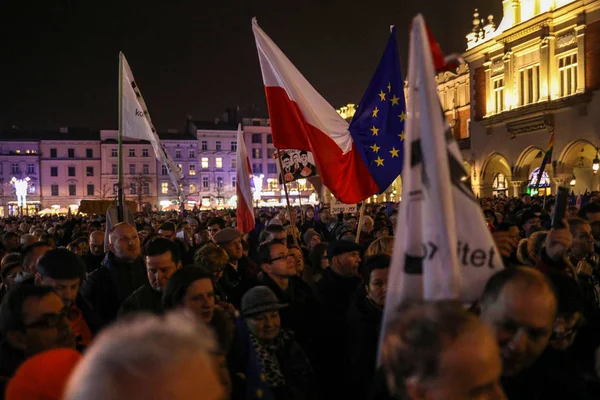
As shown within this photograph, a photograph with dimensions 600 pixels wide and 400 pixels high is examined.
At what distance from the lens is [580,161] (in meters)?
31.1

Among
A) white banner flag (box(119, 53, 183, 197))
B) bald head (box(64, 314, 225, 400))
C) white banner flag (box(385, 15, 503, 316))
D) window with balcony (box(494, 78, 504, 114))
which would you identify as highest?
window with balcony (box(494, 78, 504, 114))

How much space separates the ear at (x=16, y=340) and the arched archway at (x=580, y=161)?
29.8m

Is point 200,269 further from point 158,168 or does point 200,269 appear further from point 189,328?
point 158,168

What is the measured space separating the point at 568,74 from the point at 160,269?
102ft

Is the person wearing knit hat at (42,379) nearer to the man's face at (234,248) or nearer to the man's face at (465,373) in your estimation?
the man's face at (465,373)

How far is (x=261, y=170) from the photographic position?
79.2 m

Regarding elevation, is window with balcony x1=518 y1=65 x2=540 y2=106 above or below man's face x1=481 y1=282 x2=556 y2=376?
above

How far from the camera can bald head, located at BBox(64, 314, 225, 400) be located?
3.93 ft

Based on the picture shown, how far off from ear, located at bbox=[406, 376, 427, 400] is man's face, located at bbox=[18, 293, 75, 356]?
1.96 meters

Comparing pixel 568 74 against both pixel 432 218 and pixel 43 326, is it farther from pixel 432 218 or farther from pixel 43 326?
pixel 43 326

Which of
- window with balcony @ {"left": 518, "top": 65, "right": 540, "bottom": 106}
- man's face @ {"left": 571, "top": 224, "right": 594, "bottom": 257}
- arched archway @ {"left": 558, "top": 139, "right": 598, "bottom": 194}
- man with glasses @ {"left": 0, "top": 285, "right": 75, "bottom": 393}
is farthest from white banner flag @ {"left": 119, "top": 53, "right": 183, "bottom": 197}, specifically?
window with balcony @ {"left": 518, "top": 65, "right": 540, "bottom": 106}

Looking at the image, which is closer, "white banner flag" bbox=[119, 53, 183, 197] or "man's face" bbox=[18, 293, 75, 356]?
"man's face" bbox=[18, 293, 75, 356]

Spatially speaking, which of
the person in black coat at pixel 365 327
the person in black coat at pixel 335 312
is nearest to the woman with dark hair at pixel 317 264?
the person in black coat at pixel 335 312

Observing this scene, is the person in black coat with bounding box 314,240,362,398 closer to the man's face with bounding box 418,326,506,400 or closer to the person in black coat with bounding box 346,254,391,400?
the person in black coat with bounding box 346,254,391,400
